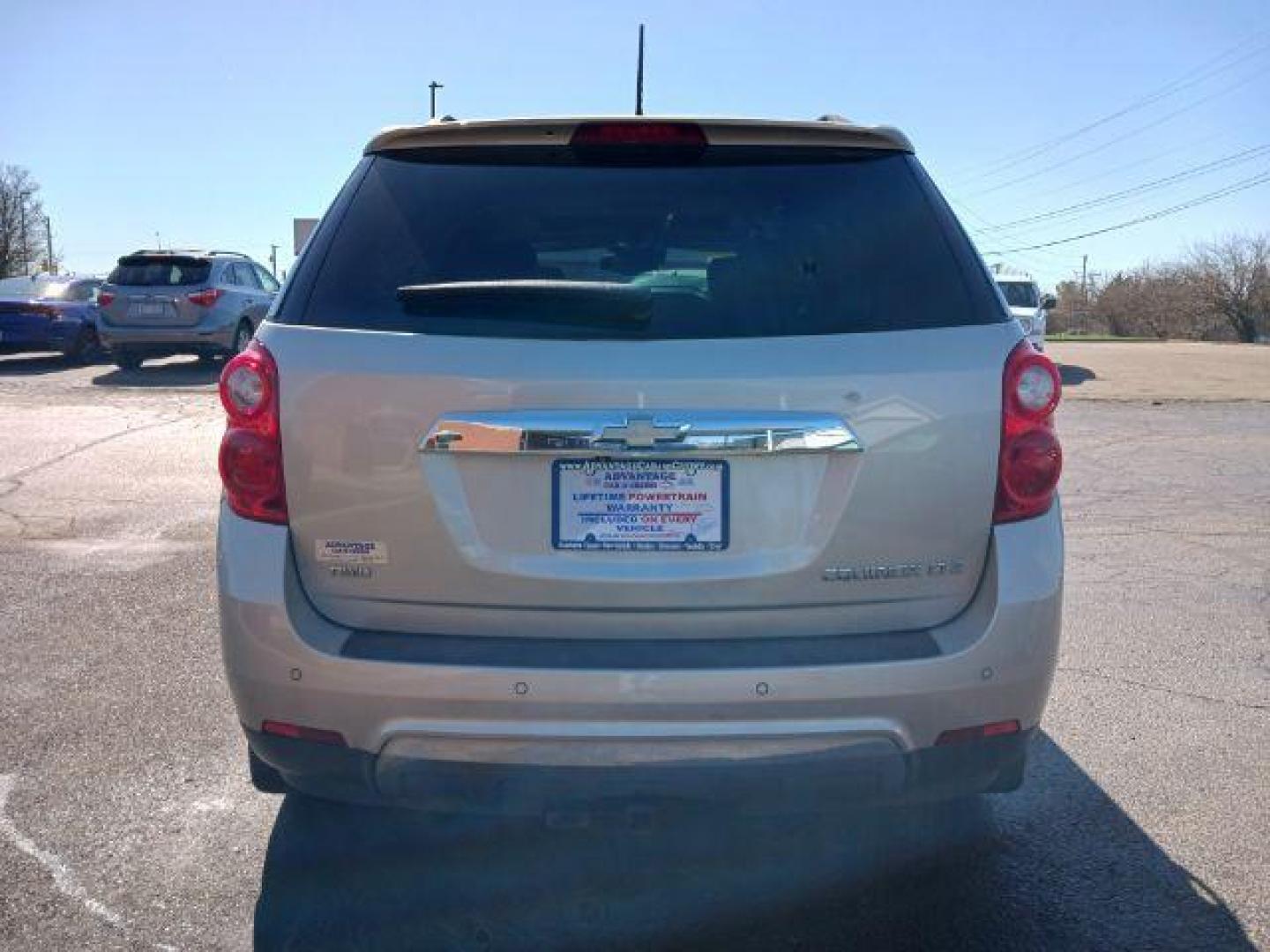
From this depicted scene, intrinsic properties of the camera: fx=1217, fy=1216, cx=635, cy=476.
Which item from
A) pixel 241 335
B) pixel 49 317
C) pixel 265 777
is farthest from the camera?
pixel 49 317

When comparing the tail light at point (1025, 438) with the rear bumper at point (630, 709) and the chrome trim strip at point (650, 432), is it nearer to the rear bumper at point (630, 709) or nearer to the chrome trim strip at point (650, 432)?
the rear bumper at point (630, 709)

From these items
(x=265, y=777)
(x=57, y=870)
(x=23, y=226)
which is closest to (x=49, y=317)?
(x=57, y=870)

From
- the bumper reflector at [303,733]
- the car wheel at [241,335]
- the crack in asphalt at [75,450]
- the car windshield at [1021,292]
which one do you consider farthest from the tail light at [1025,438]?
the car windshield at [1021,292]

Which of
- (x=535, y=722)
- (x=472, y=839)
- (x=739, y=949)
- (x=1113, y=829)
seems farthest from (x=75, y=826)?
(x=1113, y=829)

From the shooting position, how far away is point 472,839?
3.52m

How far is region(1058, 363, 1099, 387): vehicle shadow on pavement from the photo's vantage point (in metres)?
19.4

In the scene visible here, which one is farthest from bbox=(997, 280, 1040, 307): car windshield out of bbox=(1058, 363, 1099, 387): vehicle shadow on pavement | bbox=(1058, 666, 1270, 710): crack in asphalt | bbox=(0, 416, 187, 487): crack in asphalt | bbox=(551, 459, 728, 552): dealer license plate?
bbox=(551, 459, 728, 552): dealer license plate

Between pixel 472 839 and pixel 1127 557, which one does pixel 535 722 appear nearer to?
pixel 472 839

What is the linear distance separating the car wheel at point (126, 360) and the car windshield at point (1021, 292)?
563 inches

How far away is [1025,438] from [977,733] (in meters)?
0.68

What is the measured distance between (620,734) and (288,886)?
1219 millimetres

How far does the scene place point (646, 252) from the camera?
301 centimetres

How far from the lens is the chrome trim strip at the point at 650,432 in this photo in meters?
2.65

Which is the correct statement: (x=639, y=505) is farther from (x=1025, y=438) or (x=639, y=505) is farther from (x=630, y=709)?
(x=1025, y=438)
